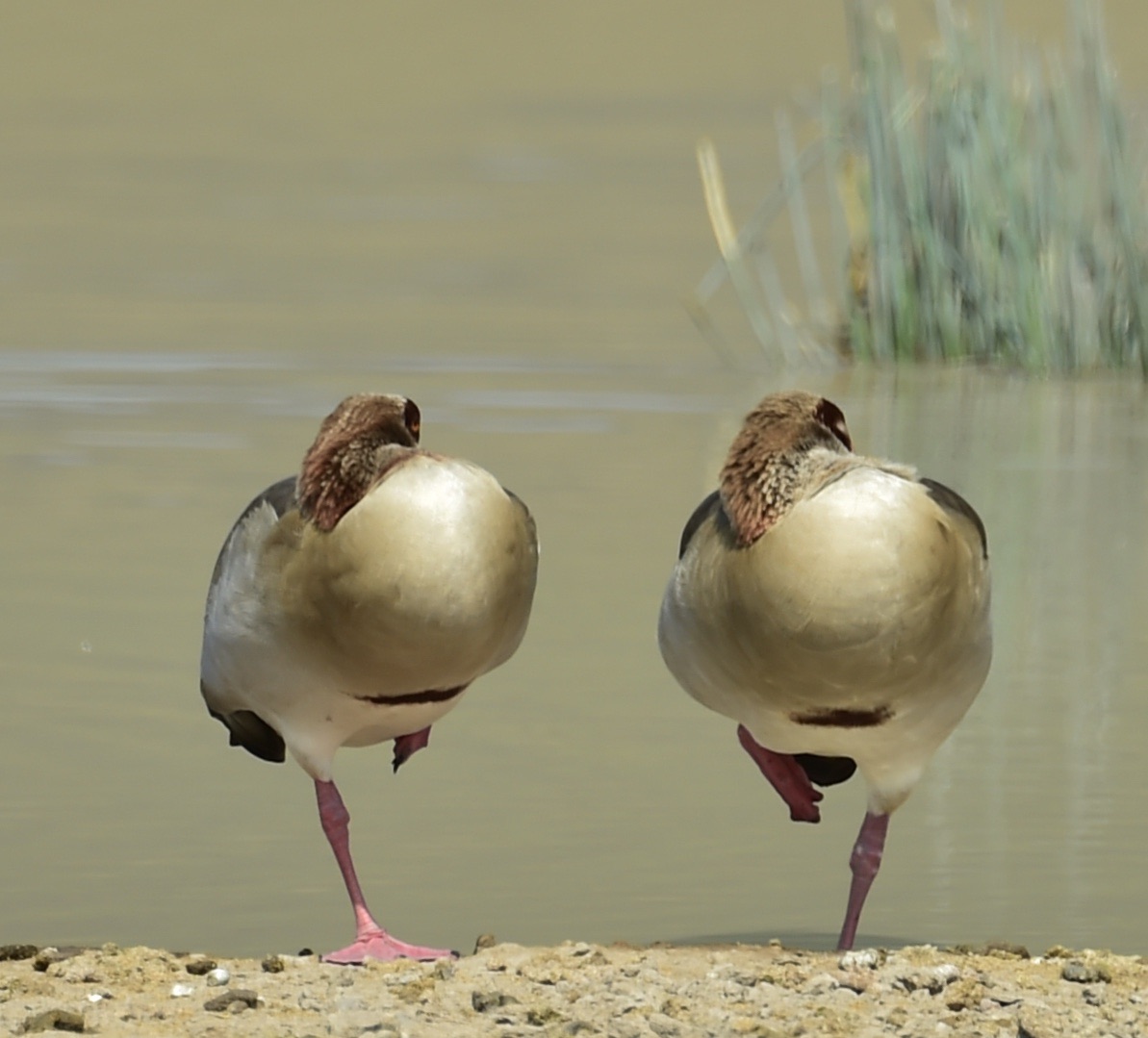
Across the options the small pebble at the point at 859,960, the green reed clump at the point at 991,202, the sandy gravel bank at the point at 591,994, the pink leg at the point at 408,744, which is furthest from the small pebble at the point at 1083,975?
the green reed clump at the point at 991,202

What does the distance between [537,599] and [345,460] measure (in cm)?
308

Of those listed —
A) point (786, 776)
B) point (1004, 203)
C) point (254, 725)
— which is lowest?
point (786, 776)

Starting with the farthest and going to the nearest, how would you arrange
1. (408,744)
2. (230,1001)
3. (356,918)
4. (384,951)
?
(408,744), (356,918), (384,951), (230,1001)

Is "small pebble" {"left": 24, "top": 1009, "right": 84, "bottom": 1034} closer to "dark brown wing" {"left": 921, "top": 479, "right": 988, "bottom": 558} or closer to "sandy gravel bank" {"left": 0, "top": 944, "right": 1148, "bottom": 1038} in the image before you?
"sandy gravel bank" {"left": 0, "top": 944, "right": 1148, "bottom": 1038}

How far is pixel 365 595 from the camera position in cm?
510

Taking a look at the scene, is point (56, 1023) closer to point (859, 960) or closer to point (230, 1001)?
point (230, 1001)

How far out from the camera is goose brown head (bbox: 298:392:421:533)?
5.19 metres

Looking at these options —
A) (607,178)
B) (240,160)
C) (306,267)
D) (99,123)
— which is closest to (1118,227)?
(306,267)

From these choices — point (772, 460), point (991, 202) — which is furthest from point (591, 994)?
point (991, 202)

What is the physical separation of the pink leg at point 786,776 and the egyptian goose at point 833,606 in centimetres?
28

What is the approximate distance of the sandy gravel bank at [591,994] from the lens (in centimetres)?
447

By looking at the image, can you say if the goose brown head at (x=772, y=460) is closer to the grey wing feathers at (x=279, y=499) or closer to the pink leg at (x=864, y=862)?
the pink leg at (x=864, y=862)

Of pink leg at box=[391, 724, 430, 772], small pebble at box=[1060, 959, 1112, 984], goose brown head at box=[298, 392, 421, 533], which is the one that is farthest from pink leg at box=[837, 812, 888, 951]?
goose brown head at box=[298, 392, 421, 533]

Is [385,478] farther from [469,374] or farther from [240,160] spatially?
[240,160]
